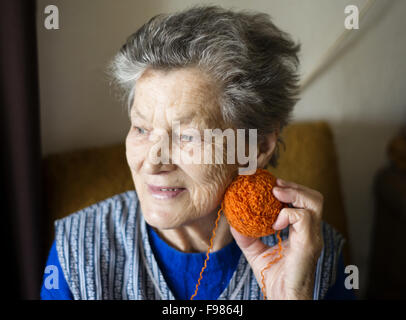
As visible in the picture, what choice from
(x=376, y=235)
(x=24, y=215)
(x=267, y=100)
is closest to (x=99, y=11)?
(x=267, y=100)

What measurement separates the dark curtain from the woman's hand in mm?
528

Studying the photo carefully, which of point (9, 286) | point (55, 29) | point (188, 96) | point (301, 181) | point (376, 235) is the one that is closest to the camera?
point (188, 96)

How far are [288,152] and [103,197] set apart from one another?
1.86 ft

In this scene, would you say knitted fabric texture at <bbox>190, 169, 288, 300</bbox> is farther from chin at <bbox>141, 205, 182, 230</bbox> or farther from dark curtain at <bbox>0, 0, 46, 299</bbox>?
dark curtain at <bbox>0, 0, 46, 299</bbox>

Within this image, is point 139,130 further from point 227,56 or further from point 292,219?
point 292,219

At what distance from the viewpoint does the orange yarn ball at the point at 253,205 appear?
0.70 m

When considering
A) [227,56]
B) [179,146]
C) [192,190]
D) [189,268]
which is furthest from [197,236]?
[227,56]

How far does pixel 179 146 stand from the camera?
0.73 m

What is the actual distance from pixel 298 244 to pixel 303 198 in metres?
0.10

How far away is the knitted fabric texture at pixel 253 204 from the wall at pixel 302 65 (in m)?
0.36

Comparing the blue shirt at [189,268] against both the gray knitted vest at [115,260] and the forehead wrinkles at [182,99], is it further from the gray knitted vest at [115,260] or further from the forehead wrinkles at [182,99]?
the forehead wrinkles at [182,99]

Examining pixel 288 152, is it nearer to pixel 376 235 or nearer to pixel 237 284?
pixel 237 284

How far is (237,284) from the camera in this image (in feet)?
2.91
